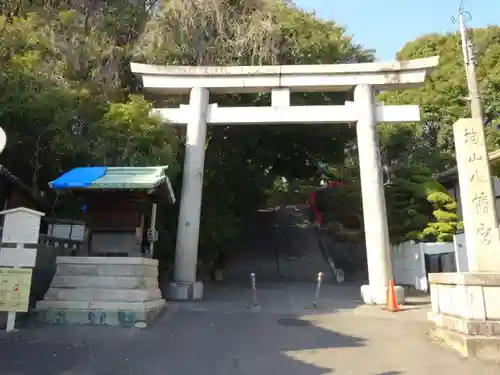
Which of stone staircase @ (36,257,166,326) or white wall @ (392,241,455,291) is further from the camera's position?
white wall @ (392,241,455,291)

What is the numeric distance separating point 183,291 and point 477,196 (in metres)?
8.14

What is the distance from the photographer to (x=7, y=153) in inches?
479

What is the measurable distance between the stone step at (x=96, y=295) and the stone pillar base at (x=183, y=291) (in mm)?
4009

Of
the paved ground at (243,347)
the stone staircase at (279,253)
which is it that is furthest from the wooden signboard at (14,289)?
the stone staircase at (279,253)

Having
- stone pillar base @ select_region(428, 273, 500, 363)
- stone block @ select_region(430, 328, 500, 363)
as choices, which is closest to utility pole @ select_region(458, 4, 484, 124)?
stone pillar base @ select_region(428, 273, 500, 363)

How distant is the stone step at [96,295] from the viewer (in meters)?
8.79

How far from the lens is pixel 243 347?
754cm

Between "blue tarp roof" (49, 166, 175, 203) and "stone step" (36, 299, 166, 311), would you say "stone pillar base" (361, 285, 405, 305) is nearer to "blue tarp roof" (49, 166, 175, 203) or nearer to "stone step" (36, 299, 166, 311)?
"blue tarp roof" (49, 166, 175, 203)

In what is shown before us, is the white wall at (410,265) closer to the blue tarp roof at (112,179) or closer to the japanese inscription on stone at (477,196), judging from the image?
the japanese inscription on stone at (477,196)

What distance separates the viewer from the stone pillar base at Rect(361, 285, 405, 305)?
12289 mm

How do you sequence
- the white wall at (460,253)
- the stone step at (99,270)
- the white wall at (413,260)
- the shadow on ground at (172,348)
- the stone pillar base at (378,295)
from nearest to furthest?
1. the shadow on ground at (172,348)
2. the stone step at (99,270)
3. the stone pillar base at (378,295)
4. the white wall at (460,253)
5. the white wall at (413,260)

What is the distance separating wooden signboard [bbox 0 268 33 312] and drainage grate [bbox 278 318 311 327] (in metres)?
4.87

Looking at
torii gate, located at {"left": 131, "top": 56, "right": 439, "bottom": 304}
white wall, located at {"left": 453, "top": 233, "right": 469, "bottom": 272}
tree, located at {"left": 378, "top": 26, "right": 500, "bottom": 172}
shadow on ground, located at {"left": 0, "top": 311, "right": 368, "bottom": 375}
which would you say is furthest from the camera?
tree, located at {"left": 378, "top": 26, "right": 500, "bottom": 172}

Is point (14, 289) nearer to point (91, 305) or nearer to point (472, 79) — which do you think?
point (91, 305)
